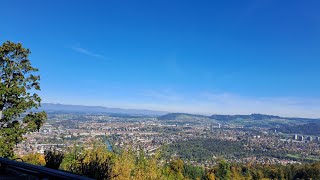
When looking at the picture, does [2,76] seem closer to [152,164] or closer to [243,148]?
[152,164]

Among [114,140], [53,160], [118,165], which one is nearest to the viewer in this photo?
[53,160]

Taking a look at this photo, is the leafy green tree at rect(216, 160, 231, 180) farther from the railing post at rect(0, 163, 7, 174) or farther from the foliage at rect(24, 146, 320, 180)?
the railing post at rect(0, 163, 7, 174)

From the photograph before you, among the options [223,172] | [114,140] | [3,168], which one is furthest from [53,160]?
[114,140]

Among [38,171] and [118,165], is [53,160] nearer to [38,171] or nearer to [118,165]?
[38,171]

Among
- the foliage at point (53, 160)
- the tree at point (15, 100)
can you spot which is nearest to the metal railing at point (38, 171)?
the foliage at point (53, 160)

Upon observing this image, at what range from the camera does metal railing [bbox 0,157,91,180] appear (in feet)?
11.8

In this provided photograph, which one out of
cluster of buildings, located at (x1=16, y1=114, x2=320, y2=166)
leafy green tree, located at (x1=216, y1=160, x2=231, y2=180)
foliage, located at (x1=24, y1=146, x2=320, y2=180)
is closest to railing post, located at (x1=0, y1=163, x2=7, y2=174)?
foliage, located at (x1=24, y1=146, x2=320, y2=180)

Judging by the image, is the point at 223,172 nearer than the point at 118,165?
No

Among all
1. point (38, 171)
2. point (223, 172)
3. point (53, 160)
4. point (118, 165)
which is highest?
point (38, 171)

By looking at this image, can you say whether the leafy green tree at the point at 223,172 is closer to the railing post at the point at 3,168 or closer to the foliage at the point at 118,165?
the foliage at the point at 118,165

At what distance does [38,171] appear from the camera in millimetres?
4422

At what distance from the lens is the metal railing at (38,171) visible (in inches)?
141

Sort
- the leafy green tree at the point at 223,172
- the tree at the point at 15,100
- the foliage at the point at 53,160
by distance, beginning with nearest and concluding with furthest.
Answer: the foliage at the point at 53,160 < the tree at the point at 15,100 < the leafy green tree at the point at 223,172

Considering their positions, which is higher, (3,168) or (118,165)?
(3,168)
